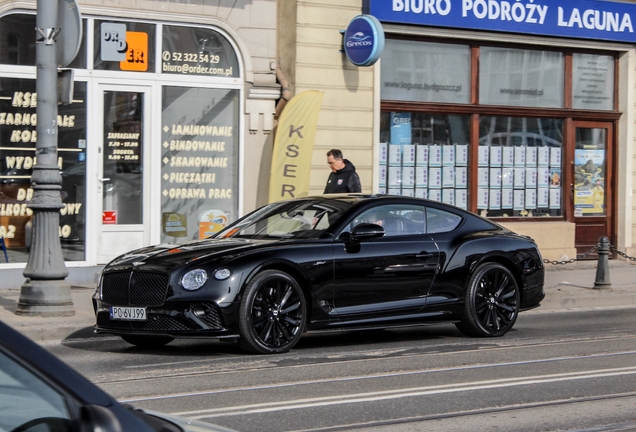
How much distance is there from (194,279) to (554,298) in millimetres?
7050

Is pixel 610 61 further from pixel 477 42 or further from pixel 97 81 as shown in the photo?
pixel 97 81

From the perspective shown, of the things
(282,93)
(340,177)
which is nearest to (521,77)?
(282,93)

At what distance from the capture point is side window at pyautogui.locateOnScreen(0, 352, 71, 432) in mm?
2309

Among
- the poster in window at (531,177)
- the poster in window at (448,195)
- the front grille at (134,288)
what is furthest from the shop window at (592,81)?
the front grille at (134,288)

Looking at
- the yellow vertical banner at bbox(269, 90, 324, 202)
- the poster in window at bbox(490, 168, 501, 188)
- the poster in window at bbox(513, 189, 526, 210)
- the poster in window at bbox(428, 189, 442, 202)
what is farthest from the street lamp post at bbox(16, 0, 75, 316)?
the poster in window at bbox(513, 189, 526, 210)

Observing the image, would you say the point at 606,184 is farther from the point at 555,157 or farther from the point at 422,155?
the point at 422,155

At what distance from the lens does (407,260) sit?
33.0 feet

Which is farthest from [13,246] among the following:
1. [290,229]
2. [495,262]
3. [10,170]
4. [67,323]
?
[495,262]

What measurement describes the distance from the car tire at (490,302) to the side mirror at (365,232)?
129 centimetres

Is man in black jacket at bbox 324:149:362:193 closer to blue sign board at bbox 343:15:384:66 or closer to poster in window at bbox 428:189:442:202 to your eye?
blue sign board at bbox 343:15:384:66

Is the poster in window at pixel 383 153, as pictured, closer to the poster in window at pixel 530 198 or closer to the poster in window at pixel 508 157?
the poster in window at pixel 508 157

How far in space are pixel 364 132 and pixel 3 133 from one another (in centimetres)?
589

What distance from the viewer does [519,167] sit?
1959cm

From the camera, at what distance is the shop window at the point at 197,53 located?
626 inches
